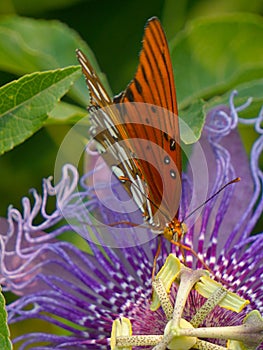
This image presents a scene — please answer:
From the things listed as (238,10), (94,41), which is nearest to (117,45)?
(94,41)

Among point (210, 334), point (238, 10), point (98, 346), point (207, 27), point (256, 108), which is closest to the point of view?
point (210, 334)

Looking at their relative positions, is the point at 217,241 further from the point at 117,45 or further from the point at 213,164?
the point at 117,45

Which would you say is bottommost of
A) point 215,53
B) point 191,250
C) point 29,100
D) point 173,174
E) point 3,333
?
point 3,333

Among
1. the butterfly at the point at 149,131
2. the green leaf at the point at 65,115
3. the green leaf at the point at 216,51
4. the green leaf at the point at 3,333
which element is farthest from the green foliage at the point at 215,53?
the green leaf at the point at 3,333

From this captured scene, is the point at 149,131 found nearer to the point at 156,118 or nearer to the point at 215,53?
the point at 156,118

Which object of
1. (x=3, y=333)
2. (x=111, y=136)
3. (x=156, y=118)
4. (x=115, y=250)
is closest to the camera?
(x=3, y=333)

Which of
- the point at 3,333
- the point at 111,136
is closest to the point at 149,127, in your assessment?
the point at 111,136
